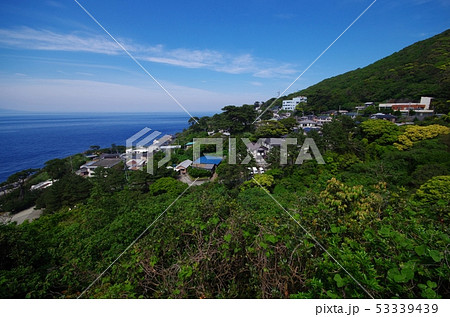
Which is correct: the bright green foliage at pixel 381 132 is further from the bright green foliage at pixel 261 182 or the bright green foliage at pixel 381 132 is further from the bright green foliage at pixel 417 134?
the bright green foliage at pixel 261 182

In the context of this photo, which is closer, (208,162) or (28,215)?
(28,215)

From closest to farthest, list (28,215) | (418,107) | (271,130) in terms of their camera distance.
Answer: (28,215) → (271,130) → (418,107)

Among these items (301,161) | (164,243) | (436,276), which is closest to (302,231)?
(436,276)

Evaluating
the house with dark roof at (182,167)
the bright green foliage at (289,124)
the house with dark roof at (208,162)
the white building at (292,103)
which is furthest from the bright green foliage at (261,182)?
the white building at (292,103)

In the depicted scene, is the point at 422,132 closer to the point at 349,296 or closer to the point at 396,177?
the point at 396,177

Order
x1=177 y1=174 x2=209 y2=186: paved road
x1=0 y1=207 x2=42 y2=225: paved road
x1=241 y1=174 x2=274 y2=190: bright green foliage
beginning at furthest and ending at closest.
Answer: x1=177 y1=174 x2=209 y2=186: paved road → x1=0 y1=207 x2=42 y2=225: paved road → x1=241 y1=174 x2=274 y2=190: bright green foliage

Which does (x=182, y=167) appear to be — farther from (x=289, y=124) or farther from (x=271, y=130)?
(x=289, y=124)

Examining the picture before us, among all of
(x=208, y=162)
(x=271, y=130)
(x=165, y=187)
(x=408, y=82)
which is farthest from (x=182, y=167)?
(x=408, y=82)

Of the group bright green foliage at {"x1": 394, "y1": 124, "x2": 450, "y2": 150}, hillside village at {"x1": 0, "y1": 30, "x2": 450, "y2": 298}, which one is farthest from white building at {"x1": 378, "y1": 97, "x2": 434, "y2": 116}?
hillside village at {"x1": 0, "y1": 30, "x2": 450, "y2": 298}

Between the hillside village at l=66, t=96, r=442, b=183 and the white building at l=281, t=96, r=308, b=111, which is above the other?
the white building at l=281, t=96, r=308, b=111

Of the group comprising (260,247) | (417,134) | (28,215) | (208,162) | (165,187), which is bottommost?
(28,215)

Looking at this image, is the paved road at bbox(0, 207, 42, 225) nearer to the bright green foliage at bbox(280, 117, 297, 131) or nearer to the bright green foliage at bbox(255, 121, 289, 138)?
the bright green foliage at bbox(255, 121, 289, 138)
